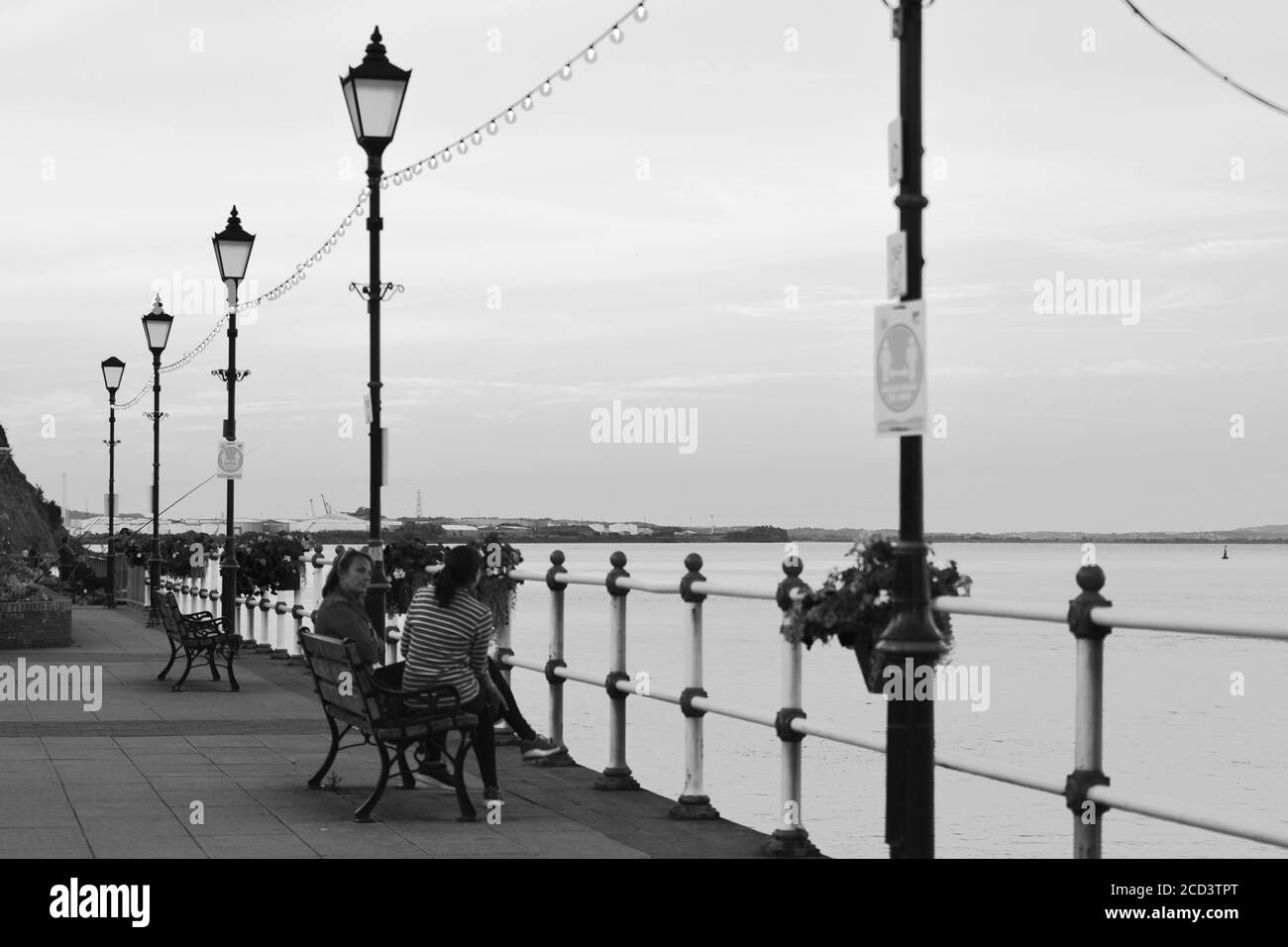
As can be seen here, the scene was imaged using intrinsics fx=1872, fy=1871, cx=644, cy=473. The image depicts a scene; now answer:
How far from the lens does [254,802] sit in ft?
33.3

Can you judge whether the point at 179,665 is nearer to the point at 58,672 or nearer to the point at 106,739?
the point at 58,672

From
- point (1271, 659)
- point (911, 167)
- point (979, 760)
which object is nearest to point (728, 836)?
point (979, 760)

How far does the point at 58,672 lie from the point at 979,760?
13846mm

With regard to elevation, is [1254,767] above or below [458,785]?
below

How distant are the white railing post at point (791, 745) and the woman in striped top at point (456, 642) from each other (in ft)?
6.51

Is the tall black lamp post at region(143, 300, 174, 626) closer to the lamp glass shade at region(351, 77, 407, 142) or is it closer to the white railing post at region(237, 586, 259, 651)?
the white railing post at region(237, 586, 259, 651)

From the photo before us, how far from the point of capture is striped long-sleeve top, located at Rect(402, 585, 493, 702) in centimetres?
1054

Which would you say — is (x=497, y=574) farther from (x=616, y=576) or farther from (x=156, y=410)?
(x=156, y=410)

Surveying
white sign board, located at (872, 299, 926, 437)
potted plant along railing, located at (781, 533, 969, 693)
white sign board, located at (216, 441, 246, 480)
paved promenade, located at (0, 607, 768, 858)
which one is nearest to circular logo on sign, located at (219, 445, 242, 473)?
white sign board, located at (216, 441, 246, 480)

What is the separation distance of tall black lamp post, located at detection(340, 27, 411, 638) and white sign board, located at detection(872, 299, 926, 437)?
26.9 ft

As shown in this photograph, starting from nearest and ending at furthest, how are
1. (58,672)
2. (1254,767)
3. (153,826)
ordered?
(153,826) < (58,672) < (1254,767)

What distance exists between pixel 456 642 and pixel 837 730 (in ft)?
8.89

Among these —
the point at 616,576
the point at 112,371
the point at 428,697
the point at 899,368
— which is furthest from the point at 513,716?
the point at 112,371

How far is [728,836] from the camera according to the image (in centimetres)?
947
